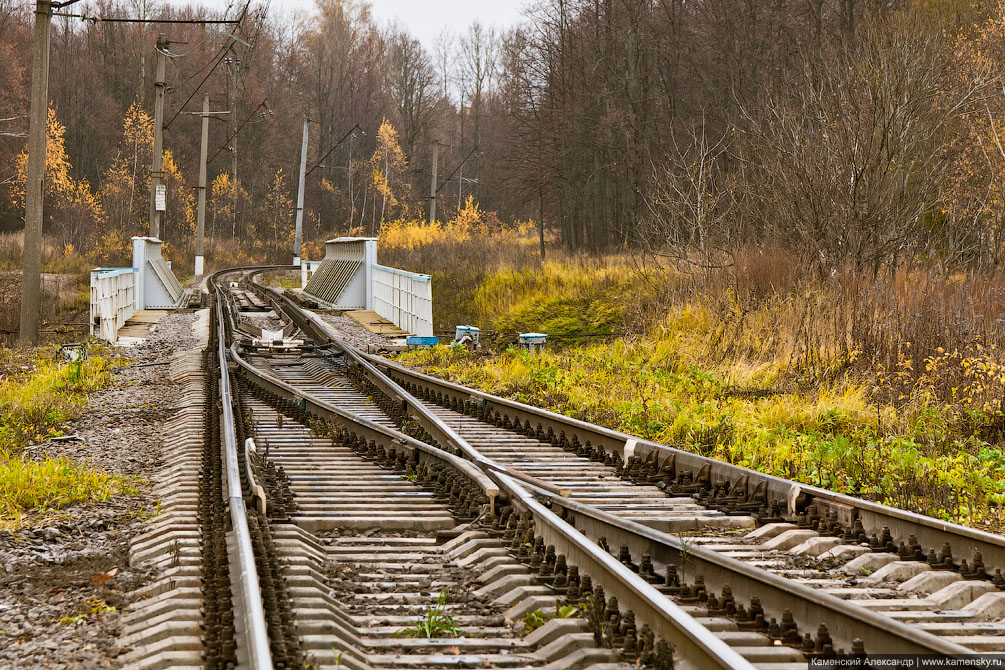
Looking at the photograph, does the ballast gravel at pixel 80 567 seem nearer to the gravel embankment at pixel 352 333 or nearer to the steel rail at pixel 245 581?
the steel rail at pixel 245 581

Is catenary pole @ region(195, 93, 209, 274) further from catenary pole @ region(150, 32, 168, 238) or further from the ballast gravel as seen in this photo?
the ballast gravel

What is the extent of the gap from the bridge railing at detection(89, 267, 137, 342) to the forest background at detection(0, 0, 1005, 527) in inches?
117

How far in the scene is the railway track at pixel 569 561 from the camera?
13.6 ft

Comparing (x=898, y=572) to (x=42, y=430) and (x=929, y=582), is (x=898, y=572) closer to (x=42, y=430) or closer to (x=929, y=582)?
(x=929, y=582)

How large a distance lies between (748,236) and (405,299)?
7580 millimetres

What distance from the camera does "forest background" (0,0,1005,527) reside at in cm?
945

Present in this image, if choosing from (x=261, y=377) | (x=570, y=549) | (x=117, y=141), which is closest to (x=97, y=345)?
(x=261, y=377)

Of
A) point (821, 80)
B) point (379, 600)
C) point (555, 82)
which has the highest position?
point (555, 82)

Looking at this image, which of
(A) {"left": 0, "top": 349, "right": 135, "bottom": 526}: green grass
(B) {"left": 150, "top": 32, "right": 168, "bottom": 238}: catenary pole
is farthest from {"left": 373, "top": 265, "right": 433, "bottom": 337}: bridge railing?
(B) {"left": 150, "top": 32, "right": 168, "bottom": 238}: catenary pole

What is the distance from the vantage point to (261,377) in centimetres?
1286

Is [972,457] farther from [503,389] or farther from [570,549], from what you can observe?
[503,389]

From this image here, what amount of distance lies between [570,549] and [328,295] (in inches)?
965

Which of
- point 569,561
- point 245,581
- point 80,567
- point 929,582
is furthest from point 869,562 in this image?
point 80,567

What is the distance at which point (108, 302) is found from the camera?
19.7m
